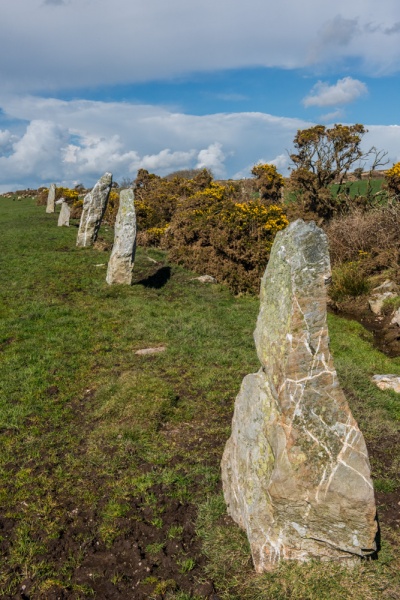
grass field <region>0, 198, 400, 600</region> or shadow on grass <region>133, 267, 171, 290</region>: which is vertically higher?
shadow on grass <region>133, 267, 171, 290</region>

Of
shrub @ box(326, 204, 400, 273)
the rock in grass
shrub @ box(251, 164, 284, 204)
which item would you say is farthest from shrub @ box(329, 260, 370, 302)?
shrub @ box(251, 164, 284, 204)

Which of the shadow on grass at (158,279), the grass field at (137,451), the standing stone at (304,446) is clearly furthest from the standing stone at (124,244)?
the standing stone at (304,446)

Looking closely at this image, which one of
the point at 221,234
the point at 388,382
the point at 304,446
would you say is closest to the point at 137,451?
the point at 304,446

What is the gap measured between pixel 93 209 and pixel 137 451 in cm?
1847

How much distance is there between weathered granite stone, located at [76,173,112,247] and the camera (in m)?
23.5

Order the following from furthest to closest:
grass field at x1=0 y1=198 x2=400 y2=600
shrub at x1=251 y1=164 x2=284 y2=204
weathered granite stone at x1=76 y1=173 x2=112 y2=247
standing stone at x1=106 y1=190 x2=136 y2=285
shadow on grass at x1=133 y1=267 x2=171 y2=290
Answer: shrub at x1=251 y1=164 x2=284 y2=204
weathered granite stone at x1=76 y1=173 x2=112 y2=247
shadow on grass at x1=133 y1=267 x2=171 y2=290
standing stone at x1=106 y1=190 x2=136 y2=285
grass field at x1=0 y1=198 x2=400 y2=600

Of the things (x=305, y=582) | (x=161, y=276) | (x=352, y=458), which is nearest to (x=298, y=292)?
(x=352, y=458)

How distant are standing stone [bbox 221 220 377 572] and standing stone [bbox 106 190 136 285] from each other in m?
12.6

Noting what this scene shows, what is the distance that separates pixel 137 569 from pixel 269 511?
183cm

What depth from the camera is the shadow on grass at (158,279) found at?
60.7 feet

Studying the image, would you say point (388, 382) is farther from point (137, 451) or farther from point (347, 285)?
point (347, 285)

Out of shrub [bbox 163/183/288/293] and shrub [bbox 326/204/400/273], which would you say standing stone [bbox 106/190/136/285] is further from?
shrub [bbox 326/204/400/273]

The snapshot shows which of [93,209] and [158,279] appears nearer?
[158,279]

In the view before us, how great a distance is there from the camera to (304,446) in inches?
186
